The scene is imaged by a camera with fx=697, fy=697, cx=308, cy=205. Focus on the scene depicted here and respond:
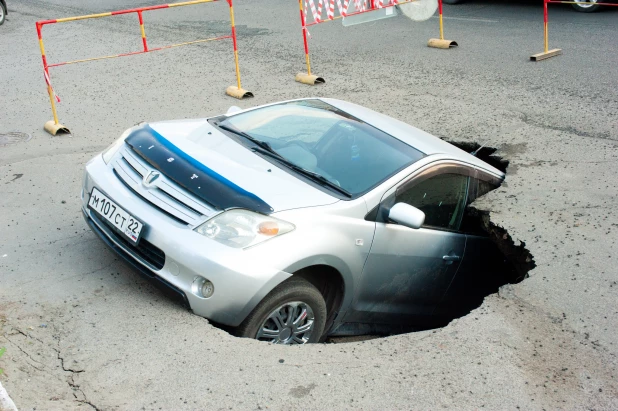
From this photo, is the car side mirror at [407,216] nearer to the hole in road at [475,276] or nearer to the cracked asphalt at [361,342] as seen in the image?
the cracked asphalt at [361,342]

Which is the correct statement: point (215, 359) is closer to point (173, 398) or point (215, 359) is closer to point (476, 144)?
point (173, 398)

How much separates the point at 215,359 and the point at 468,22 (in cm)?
1186

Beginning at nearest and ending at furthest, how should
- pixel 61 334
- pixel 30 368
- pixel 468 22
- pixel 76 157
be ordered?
pixel 30 368 < pixel 61 334 < pixel 76 157 < pixel 468 22

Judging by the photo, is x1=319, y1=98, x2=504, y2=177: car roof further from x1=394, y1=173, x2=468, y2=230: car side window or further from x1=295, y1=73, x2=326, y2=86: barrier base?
x1=295, y1=73, x2=326, y2=86: barrier base

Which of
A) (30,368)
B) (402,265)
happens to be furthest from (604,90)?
(30,368)

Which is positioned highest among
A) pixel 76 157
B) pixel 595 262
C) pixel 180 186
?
pixel 180 186

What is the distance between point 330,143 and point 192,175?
1.17m

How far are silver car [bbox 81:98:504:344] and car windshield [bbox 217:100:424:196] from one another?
0.01 meters

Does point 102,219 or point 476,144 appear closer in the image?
point 102,219

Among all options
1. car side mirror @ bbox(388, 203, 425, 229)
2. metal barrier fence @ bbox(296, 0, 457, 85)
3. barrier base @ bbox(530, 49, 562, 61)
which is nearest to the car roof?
car side mirror @ bbox(388, 203, 425, 229)

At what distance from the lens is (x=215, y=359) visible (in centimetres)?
409

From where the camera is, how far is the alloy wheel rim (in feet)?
14.3

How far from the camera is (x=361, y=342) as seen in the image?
4.43 metres

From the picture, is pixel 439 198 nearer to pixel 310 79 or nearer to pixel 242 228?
pixel 242 228
